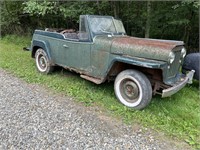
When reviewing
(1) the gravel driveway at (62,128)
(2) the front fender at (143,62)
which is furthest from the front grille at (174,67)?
(1) the gravel driveway at (62,128)

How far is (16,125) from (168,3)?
6.17m

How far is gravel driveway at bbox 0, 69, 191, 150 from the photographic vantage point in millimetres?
2875

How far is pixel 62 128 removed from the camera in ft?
10.5

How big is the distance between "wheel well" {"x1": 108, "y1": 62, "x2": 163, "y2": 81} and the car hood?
10.1 inches

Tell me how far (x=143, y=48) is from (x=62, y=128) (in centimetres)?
190

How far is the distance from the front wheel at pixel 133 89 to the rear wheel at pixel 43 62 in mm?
2199

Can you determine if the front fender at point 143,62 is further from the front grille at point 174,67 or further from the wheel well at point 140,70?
the front grille at point 174,67

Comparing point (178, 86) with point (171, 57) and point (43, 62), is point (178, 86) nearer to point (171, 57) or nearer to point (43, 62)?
point (171, 57)

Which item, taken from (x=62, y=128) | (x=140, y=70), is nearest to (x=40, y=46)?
(x=140, y=70)

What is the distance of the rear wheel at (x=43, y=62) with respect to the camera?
5512 mm

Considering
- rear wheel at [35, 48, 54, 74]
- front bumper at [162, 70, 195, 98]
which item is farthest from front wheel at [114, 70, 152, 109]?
rear wheel at [35, 48, 54, 74]

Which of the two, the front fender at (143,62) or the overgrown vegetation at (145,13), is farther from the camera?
the overgrown vegetation at (145,13)

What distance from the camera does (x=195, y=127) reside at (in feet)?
11.4

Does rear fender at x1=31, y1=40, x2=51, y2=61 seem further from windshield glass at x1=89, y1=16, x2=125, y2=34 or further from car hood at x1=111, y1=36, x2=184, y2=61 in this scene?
car hood at x1=111, y1=36, x2=184, y2=61
